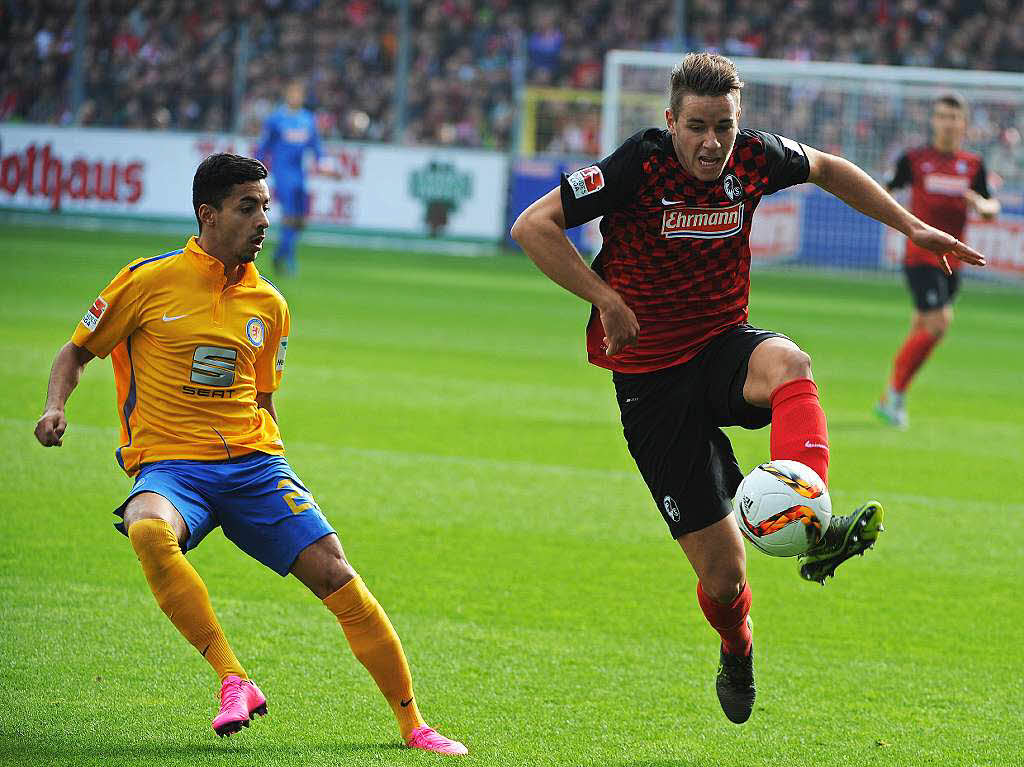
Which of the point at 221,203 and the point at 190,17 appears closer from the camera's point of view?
the point at 221,203

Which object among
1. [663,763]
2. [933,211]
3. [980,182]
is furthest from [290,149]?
[663,763]

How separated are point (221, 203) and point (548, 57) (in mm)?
24908

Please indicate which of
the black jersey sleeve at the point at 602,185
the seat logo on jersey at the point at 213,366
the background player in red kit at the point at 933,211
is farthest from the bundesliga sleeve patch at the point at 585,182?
the background player in red kit at the point at 933,211

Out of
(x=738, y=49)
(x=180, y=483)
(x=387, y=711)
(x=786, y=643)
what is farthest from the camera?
(x=738, y=49)

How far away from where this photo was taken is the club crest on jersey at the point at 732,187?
4.28m

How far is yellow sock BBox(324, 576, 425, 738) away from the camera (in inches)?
161

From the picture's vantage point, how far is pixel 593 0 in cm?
2952

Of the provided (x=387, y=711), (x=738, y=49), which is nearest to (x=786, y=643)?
(x=387, y=711)

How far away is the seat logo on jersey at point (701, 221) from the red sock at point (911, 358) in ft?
21.4

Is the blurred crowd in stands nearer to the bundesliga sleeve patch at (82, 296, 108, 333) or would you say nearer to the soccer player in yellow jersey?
the soccer player in yellow jersey

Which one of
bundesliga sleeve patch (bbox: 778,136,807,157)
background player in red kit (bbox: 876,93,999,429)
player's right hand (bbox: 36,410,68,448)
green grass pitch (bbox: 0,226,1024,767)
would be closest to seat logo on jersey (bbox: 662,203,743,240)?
bundesliga sleeve patch (bbox: 778,136,807,157)

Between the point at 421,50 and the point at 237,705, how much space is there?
87.6 feet

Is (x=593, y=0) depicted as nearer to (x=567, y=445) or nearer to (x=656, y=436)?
(x=567, y=445)

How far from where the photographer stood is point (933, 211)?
11430mm
